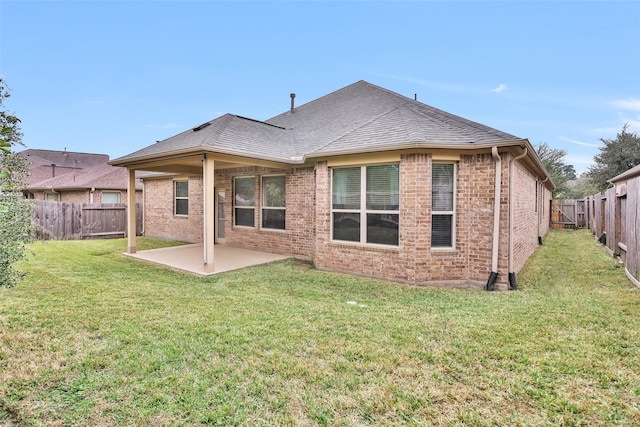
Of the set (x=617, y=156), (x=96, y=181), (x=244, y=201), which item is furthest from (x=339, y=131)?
(x=617, y=156)

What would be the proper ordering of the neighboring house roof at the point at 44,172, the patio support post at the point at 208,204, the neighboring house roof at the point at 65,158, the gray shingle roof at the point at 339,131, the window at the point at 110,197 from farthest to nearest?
the neighboring house roof at the point at 65,158 → the neighboring house roof at the point at 44,172 → the window at the point at 110,197 → the patio support post at the point at 208,204 → the gray shingle roof at the point at 339,131

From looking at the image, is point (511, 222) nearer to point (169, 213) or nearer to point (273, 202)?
point (273, 202)

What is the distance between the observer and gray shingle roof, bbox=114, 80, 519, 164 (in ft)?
23.2

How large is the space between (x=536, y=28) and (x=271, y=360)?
1350 centimetres

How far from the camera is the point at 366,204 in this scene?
7516mm

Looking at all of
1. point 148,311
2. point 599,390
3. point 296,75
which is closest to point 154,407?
point 148,311

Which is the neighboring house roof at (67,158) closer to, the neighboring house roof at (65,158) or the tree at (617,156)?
the neighboring house roof at (65,158)

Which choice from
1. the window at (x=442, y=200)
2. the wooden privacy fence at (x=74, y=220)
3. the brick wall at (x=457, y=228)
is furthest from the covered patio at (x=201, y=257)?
the wooden privacy fence at (x=74, y=220)

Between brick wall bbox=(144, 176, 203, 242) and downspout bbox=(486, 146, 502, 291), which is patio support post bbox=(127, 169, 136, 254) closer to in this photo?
Answer: brick wall bbox=(144, 176, 203, 242)

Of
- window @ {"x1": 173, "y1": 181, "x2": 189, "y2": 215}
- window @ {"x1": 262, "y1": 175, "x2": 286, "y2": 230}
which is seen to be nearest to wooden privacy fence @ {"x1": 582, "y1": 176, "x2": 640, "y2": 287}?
window @ {"x1": 262, "y1": 175, "x2": 286, "y2": 230}

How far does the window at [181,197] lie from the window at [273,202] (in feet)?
16.2

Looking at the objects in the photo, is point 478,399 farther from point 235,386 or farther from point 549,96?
point 549,96

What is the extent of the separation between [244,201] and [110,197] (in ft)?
40.9

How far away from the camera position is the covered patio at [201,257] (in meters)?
8.22
